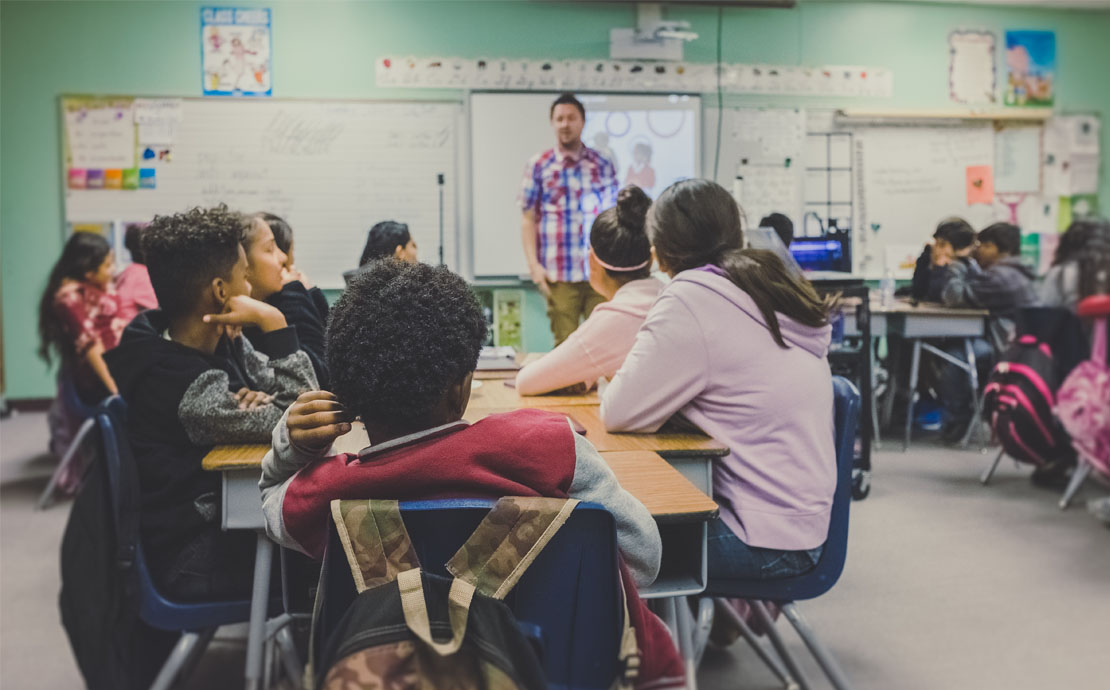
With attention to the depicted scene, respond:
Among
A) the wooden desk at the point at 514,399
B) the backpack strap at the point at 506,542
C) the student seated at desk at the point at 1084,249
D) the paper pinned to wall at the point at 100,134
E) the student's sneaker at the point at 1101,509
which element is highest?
the paper pinned to wall at the point at 100,134

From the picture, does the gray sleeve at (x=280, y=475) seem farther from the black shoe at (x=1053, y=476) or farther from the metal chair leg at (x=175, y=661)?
the black shoe at (x=1053, y=476)

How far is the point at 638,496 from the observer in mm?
1355

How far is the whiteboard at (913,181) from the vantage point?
6.16m

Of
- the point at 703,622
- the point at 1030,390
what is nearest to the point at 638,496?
the point at 703,622

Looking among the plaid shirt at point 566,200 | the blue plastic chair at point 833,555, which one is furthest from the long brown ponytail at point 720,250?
the plaid shirt at point 566,200

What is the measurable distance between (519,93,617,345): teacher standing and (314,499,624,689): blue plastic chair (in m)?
3.83

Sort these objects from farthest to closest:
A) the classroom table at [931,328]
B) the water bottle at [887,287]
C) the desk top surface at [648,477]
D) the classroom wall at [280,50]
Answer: the classroom wall at [280,50] → the water bottle at [887,287] → the classroom table at [931,328] → the desk top surface at [648,477]

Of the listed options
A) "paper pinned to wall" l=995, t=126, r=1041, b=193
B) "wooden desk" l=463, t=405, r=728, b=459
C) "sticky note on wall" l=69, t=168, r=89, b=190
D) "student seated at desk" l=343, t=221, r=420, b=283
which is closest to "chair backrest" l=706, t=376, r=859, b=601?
"wooden desk" l=463, t=405, r=728, b=459

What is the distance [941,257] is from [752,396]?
12.9ft

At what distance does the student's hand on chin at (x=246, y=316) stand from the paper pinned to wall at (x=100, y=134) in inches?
167

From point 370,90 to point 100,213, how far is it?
1715 millimetres

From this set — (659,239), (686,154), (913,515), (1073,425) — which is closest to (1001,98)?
(686,154)

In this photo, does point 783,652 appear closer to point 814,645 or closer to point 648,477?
point 814,645

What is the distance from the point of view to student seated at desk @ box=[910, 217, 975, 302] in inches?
197
